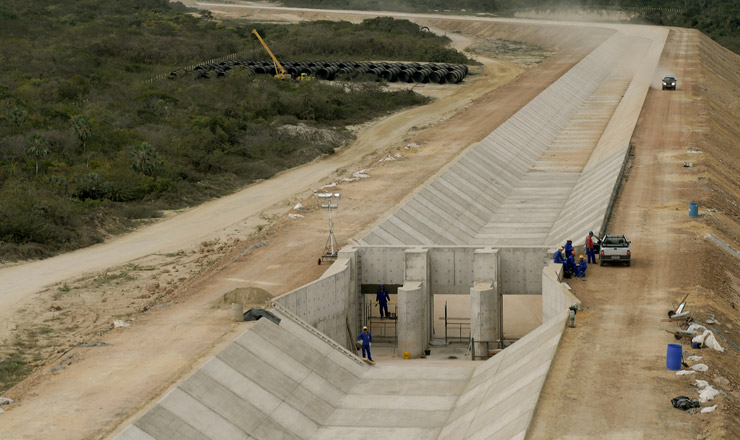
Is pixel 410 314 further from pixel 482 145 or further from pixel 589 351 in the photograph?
pixel 482 145

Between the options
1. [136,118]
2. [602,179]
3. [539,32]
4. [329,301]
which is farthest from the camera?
[539,32]

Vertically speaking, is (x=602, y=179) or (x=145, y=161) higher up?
(x=145, y=161)

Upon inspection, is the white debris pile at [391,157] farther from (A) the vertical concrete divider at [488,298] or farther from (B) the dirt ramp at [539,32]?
(B) the dirt ramp at [539,32]

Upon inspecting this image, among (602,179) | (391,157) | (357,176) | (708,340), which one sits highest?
(708,340)

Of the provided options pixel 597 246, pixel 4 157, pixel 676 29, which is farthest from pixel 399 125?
pixel 676 29

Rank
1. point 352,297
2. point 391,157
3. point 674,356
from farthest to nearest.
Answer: point 391,157
point 352,297
point 674,356

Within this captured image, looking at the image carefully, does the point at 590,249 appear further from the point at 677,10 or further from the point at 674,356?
the point at 677,10

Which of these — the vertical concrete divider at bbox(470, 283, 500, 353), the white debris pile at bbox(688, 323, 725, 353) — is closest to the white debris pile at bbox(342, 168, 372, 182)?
the vertical concrete divider at bbox(470, 283, 500, 353)

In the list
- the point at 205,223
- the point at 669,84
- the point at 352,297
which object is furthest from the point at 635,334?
the point at 669,84
